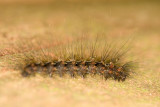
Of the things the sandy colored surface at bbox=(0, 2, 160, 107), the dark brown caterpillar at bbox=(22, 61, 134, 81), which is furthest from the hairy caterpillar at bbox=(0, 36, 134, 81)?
the sandy colored surface at bbox=(0, 2, 160, 107)

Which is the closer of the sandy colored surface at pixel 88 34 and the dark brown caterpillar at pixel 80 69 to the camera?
the sandy colored surface at pixel 88 34

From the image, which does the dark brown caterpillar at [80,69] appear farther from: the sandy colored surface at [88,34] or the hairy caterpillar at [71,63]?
the sandy colored surface at [88,34]

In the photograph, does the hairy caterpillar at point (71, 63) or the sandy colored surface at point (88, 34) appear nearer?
the sandy colored surface at point (88, 34)

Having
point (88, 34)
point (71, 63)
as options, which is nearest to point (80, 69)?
point (71, 63)

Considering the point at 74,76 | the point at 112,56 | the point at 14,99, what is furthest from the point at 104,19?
the point at 14,99

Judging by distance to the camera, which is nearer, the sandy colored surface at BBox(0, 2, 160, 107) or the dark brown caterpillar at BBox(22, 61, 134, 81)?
the sandy colored surface at BBox(0, 2, 160, 107)

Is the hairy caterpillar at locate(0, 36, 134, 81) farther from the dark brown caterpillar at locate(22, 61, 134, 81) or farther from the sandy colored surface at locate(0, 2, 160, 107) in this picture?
the sandy colored surface at locate(0, 2, 160, 107)

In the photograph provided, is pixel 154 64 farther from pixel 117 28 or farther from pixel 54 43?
pixel 54 43

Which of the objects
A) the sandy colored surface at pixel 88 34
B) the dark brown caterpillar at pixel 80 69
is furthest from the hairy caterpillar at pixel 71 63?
the sandy colored surface at pixel 88 34

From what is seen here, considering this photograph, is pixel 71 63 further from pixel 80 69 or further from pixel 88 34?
pixel 88 34
